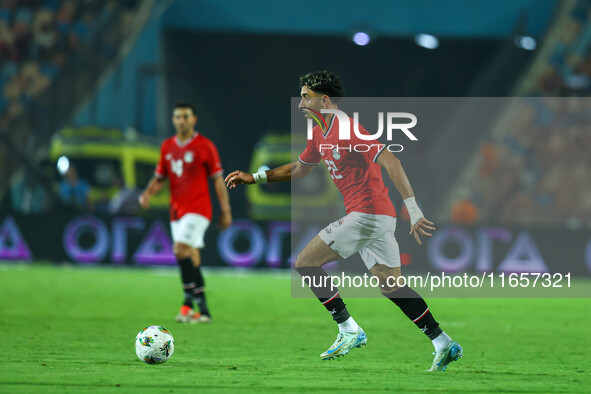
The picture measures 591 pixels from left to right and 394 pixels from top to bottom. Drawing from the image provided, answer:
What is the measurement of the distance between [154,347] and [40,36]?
56.3ft

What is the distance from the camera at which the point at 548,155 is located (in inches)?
858

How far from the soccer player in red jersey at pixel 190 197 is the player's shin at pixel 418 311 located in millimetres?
3670

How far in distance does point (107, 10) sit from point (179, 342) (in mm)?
15329

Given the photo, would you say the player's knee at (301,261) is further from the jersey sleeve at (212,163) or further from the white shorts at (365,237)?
the jersey sleeve at (212,163)

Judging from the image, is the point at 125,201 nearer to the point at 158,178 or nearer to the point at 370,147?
the point at 158,178

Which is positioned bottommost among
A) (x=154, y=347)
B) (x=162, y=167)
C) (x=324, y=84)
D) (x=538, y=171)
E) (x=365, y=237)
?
(x=154, y=347)

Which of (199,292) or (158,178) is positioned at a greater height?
(158,178)

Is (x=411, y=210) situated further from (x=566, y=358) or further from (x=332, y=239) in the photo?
(x=566, y=358)

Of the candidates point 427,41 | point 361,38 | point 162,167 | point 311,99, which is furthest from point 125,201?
point 311,99

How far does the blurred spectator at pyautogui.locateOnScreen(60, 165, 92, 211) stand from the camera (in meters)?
A: 18.5

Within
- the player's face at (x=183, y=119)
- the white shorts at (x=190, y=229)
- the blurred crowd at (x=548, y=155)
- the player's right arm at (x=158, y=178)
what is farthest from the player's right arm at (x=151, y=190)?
the blurred crowd at (x=548, y=155)

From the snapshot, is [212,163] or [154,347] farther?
[212,163]

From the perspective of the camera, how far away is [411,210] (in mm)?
6668

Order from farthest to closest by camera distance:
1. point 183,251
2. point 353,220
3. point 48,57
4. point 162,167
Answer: point 48,57 → point 162,167 → point 183,251 → point 353,220
